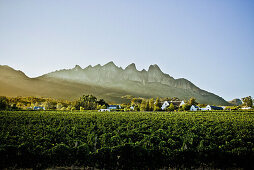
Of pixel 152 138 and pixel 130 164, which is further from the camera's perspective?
pixel 152 138

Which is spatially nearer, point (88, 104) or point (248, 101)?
point (88, 104)

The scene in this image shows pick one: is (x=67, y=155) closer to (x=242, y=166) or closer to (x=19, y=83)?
(x=242, y=166)

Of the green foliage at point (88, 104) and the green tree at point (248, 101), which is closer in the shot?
the green foliage at point (88, 104)

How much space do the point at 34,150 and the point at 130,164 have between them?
551 cm

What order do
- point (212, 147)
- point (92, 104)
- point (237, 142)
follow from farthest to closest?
1. point (92, 104)
2. point (237, 142)
3. point (212, 147)

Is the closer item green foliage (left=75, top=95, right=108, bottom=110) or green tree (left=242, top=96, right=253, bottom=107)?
green foliage (left=75, top=95, right=108, bottom=110)

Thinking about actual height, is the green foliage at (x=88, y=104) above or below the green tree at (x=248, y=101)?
below

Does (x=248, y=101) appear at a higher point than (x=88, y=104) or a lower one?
higher

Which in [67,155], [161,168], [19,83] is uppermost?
[19,83]

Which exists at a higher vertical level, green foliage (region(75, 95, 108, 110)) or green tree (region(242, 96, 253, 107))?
green tree (region(242, 96, 253, 107))

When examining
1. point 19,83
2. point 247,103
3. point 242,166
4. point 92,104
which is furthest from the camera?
point 19,83

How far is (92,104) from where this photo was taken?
103 meters

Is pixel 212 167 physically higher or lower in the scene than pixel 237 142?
lower

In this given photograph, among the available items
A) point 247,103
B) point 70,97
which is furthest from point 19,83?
point 247,103
